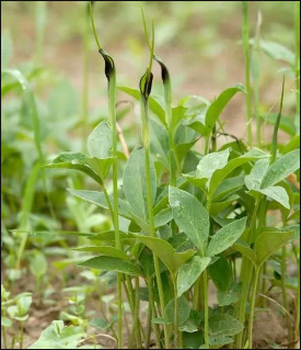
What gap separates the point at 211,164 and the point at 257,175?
8cm

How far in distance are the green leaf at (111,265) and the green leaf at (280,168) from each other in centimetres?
23

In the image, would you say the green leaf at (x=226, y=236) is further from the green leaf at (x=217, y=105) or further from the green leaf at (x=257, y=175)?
the green leaf at (x=217, y=105)

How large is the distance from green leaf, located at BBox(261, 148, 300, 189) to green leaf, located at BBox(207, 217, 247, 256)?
0.08 metres

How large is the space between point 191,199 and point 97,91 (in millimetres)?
1985

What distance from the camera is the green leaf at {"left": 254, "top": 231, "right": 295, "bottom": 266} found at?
3.83ft

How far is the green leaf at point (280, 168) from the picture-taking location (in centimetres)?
118

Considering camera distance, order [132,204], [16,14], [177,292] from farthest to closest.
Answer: [16,14], [132,204], [177,292]

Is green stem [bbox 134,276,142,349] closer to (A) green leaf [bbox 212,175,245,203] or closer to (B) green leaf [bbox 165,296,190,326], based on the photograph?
(B) green leaf [bbox 165,296,190,326]

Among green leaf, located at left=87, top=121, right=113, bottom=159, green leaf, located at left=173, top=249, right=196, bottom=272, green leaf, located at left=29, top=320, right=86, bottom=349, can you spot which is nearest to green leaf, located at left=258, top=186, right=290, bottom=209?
green leaf, located at left=173, top=249, right=196, bottom=272

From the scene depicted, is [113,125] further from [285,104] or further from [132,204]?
[285,104]

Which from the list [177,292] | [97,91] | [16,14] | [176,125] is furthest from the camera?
[16,14]

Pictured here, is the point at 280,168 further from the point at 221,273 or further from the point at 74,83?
the point at 74,83

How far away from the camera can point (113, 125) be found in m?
1.12

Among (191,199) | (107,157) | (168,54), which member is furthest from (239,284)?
(168,54)
